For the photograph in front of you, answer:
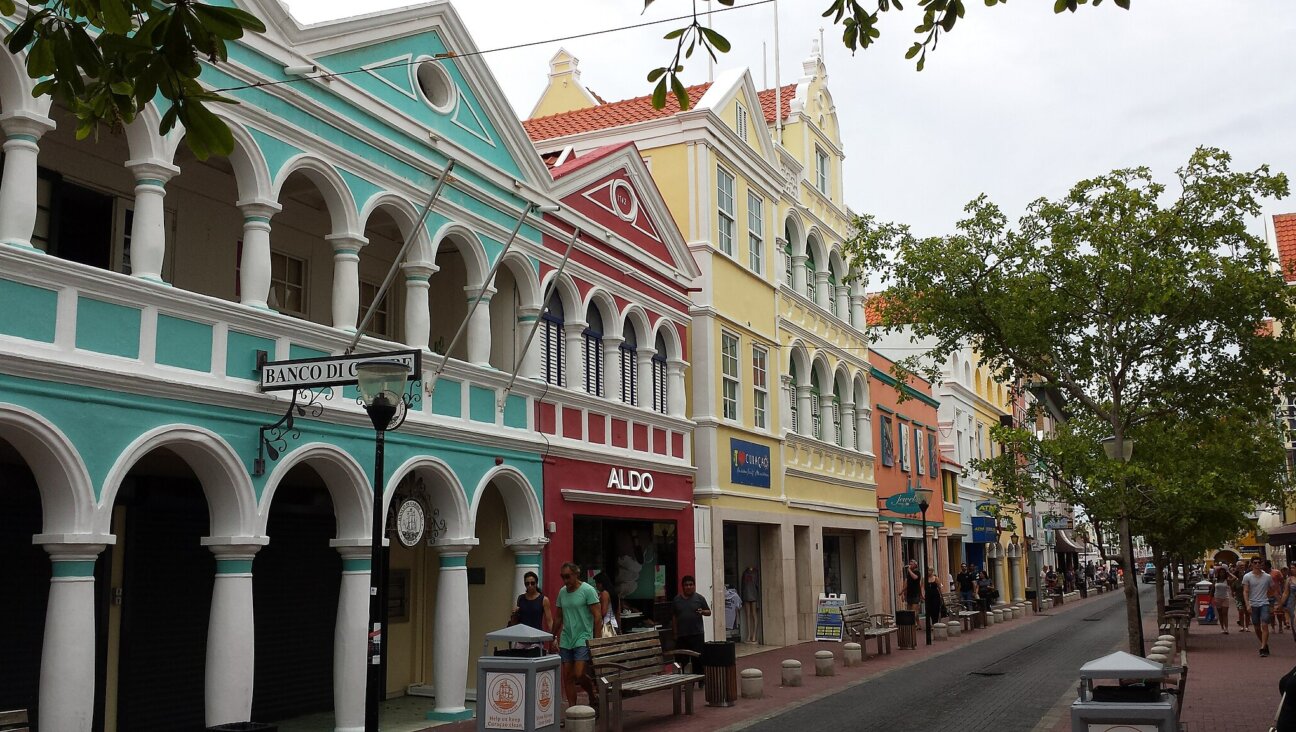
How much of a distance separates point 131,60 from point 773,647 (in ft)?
71.4

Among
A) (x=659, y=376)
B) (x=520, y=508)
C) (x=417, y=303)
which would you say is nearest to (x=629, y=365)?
(x=659, y=376)

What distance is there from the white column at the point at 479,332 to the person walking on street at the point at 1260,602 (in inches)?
583

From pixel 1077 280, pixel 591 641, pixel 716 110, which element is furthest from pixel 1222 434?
pixel 591 641

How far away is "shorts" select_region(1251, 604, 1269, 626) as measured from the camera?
864 inches

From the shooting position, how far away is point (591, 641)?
13.1 m

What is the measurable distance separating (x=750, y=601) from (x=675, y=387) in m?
5.97

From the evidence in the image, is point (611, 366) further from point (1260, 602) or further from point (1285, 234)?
point (1285, 234)

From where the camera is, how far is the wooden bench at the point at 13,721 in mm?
7938

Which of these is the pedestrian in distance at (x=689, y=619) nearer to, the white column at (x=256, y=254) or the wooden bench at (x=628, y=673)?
the wooden bench at (x=628, y=673)

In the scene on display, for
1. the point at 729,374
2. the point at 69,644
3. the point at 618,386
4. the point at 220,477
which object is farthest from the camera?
the point at 729,374

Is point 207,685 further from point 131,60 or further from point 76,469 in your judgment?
point 131,60

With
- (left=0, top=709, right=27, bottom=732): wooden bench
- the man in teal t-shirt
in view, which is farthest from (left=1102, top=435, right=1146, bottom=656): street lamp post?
(left=0, top=709, right=27, bottom=732): wooden bench

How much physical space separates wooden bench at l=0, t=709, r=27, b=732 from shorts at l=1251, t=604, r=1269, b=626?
67.7 feet

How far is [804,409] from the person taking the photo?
91.6 feet
